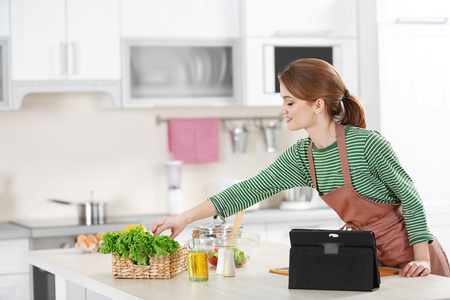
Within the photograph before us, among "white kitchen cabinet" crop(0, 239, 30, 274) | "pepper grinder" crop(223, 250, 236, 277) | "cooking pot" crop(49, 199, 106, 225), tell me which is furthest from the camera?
"cooking pot" crop(49, 199, 106, 225)

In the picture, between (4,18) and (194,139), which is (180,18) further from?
(4,18)

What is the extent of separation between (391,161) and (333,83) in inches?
12.0

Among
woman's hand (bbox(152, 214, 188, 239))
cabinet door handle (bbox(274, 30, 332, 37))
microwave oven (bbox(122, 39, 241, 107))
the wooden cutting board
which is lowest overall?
the wooden cutting board

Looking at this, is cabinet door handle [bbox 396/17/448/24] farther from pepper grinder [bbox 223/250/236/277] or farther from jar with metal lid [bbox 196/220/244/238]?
pepper grinder [bbox 223/250/236/277]

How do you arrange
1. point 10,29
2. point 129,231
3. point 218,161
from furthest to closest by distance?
point 218,161 → point 10,29 → point 129,231

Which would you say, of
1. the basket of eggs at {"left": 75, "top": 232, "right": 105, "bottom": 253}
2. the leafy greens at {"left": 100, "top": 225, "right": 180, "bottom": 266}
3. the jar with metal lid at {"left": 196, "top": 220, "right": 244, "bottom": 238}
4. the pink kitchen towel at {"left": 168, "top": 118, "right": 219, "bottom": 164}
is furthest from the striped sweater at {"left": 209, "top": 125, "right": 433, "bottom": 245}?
the pink kitchen towel at {"left": 168, "top": 118, "right": 219, "bottom": 164}

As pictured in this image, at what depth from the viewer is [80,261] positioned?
260 cm

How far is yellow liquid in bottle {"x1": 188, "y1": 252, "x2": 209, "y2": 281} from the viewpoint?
214cm

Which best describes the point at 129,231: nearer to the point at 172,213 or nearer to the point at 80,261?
the point at 80,261

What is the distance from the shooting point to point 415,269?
215 centimetres

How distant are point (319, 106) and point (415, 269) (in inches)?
22.8

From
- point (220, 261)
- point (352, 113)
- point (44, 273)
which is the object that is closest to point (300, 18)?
point (44, 273)

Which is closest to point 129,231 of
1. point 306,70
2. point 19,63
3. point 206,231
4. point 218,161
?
point 206,231

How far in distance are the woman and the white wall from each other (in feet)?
7.04
